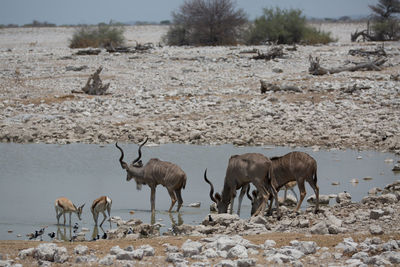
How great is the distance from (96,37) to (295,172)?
33.8 metres

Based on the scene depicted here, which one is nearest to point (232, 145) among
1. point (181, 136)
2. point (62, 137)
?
point (181, 136)

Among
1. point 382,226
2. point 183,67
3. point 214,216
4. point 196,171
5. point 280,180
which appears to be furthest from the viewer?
point 183,67

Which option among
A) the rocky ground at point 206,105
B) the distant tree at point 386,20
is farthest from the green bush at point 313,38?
the rocky ground at point 206,105

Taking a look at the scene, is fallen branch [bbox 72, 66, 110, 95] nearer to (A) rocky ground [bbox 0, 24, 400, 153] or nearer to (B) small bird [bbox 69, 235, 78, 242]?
(A) rocky ground [bbox 0, 24, 400, 153]

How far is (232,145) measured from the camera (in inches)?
721

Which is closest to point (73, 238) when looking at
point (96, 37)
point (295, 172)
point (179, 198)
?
point (179, 198)

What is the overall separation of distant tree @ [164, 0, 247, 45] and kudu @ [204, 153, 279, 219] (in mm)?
32325

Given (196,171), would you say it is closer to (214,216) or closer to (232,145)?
(232,145)

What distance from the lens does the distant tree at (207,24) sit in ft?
144

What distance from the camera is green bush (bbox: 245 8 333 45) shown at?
137 feet

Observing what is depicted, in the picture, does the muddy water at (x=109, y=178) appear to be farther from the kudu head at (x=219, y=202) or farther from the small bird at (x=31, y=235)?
the kudu head at (x=219, y=202)

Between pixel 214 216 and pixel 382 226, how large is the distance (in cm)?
251

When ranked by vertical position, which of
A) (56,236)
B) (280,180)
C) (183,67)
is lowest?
(56,236)

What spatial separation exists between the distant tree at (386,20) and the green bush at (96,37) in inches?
657
